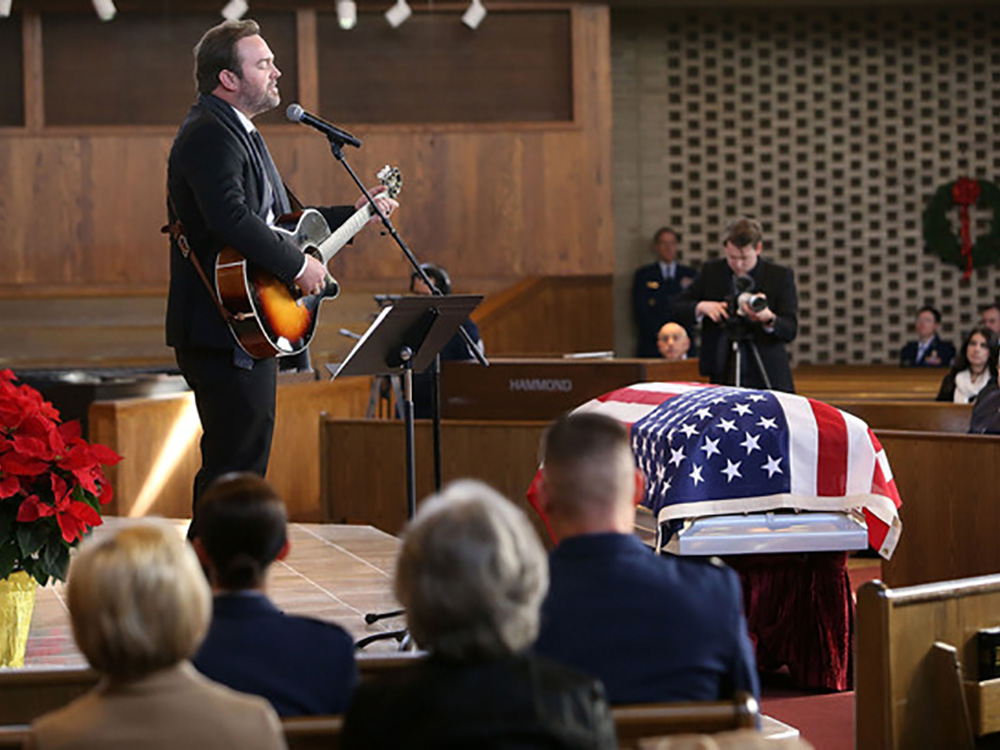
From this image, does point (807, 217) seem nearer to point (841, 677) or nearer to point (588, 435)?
point (841, 677)

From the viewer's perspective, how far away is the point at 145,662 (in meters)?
1.82

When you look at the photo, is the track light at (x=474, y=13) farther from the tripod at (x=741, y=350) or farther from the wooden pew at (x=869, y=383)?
the tripod at (x=741, y=350)

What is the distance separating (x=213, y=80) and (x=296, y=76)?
337 inches

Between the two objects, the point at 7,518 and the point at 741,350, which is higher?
the point at 741,350

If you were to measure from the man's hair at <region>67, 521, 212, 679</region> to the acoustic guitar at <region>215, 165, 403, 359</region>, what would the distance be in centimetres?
226

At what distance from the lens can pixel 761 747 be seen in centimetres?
184

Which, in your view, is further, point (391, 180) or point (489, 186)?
point (489, 186)

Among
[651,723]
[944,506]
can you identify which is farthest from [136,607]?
[944,506]

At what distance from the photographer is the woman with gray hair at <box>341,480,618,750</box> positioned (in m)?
1.78

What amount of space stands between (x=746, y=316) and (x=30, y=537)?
12.0ft

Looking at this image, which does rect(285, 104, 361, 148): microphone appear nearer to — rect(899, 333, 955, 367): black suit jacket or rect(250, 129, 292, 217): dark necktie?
rect(250, 129, 292, 217): dark necktie

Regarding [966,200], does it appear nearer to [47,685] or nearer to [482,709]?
[47,685]

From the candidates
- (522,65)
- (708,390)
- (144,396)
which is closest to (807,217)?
(522,65)

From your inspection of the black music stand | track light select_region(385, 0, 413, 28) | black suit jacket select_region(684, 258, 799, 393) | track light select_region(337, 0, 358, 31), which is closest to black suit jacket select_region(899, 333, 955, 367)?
track light select_region(385, 0, 413, 28)
